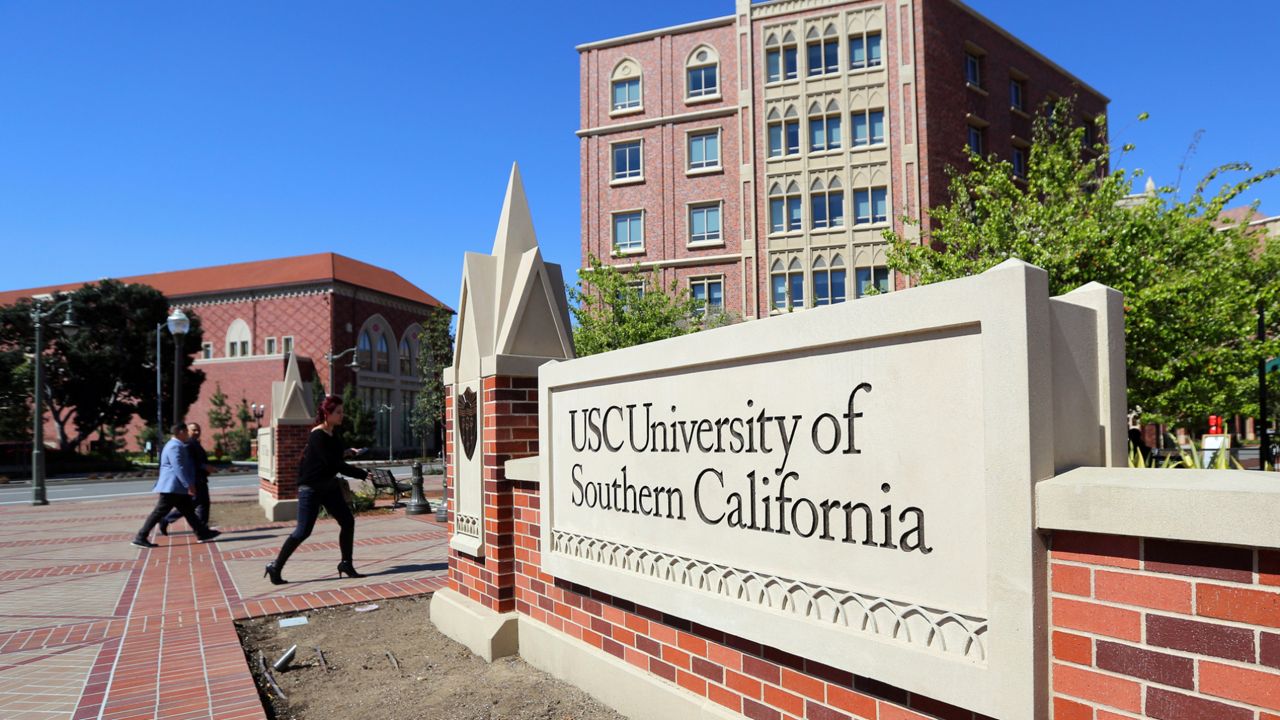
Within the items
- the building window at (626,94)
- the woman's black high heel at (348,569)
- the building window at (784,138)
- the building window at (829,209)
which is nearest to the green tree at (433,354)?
the building window at (626,94)

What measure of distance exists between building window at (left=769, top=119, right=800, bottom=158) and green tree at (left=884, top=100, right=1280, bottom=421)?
1731cm

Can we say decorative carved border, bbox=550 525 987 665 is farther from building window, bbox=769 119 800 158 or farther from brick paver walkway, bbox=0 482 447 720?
building window, bbox=769 119 800 158

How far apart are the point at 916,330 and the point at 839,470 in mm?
609

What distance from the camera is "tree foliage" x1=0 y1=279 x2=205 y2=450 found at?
45594 millimetres

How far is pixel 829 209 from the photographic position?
32594mm

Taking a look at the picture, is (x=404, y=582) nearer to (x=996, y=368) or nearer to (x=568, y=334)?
(x=568, y=334)

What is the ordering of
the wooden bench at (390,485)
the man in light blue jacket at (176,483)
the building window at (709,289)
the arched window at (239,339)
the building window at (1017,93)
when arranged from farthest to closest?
the arched window at (239,339) → the building window at (1017,93) → the building window at (709,289) → the wooden bench at (390,485) → the man in light blue jacket at (176,483)

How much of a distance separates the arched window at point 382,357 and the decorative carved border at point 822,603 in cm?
6068

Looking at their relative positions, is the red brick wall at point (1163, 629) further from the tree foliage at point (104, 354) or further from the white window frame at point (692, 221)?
the tree foliage at point (104, 354)

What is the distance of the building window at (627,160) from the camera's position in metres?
36.0

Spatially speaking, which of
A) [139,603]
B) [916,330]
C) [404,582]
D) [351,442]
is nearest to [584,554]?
[916,330]

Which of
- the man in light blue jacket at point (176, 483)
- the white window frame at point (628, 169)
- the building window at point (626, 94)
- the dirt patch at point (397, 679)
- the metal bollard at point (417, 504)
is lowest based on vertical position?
the metal bollard at point (417, 504)

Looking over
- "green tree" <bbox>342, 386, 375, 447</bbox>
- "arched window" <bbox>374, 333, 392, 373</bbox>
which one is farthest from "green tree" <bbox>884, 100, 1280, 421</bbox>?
"arched window" <bbox>374, 333, 392, 373</bbox>

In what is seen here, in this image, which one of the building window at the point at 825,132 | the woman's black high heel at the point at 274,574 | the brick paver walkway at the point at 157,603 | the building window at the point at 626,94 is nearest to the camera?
the brick paver walkway at the point at 157,603
